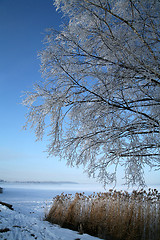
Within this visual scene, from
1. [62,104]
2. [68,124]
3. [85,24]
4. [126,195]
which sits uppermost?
[85,24]

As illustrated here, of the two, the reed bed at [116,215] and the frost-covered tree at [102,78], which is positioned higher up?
the frost-covered tree at [102,78]

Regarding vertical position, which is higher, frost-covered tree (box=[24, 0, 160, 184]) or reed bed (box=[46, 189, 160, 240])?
frost-covered tree (box=[24, 0, 160, 184])

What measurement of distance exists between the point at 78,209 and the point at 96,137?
3399 mm

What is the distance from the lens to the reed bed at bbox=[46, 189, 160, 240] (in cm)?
462

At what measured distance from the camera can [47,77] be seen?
12.9 feet

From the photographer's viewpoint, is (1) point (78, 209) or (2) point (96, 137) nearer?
(2) point (96, 137)

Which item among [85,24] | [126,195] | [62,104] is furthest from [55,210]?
[85,24]

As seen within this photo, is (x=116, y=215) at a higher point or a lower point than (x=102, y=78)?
lower

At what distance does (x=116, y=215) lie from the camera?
5.04 metres

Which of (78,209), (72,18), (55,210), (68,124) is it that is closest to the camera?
(72,18)

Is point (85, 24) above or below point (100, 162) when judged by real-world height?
above

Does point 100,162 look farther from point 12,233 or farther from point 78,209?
point 78,209

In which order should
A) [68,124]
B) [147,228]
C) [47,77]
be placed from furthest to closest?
[147,228], [68,124], [47,77]

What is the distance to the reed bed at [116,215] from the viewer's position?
4.62 metres
